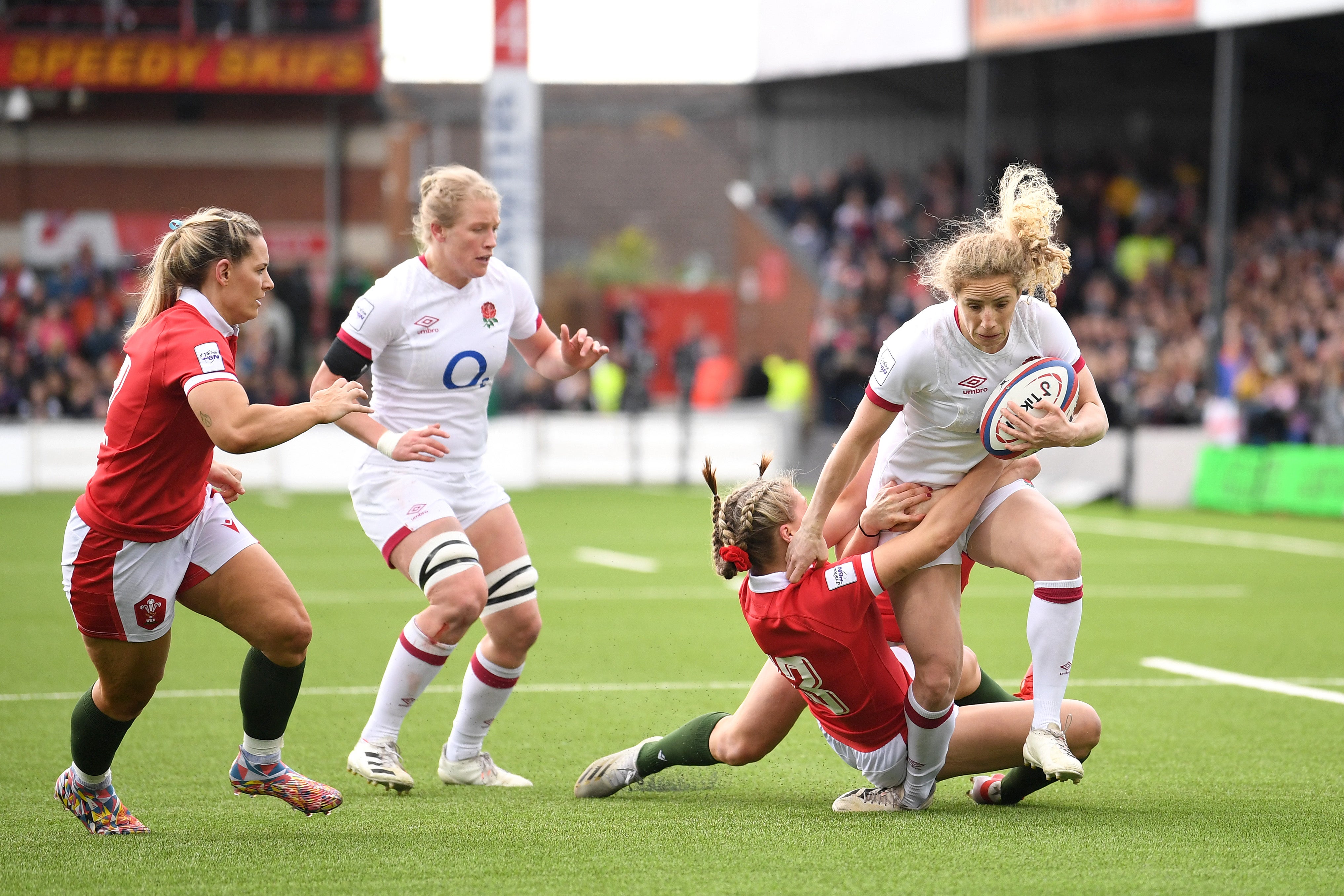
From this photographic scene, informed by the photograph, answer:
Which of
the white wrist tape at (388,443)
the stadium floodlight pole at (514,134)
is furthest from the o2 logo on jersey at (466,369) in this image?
the stadium floodlight pole at (514,134)

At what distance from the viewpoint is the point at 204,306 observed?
4418 millimetres

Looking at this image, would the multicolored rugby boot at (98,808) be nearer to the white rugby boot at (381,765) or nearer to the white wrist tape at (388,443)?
the white rugby boot at (381,765)

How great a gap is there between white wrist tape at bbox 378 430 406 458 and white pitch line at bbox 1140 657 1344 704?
169 inches

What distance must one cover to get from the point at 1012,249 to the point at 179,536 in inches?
101

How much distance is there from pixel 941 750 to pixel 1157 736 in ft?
5.82

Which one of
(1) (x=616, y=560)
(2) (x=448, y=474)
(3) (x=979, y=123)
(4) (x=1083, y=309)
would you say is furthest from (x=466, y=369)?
(3) (x=979, y=123)

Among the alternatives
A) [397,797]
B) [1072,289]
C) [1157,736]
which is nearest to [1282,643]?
[1157,736]

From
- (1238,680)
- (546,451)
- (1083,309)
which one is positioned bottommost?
(546,451)

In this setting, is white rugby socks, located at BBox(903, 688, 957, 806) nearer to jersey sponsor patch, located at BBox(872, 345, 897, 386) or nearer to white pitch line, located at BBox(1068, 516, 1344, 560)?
jersey sponsor patch, located at BBox(872, 345, 897, 386)

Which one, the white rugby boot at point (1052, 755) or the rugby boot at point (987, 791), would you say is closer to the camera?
the white rugby boot at point (1052, 755)

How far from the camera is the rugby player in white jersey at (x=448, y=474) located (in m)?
5.26

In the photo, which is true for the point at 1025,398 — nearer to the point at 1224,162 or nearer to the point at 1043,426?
the point at 1043,426

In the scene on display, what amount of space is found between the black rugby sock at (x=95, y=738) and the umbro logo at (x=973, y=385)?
8.73 feet

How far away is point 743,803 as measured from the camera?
4.91 meters
